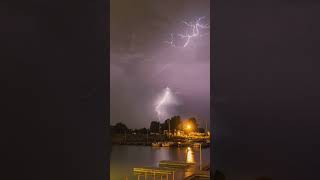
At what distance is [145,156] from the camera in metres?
3.68

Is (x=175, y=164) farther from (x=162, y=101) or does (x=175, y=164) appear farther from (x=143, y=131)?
(x=162, y=101)

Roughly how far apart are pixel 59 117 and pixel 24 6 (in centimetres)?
43

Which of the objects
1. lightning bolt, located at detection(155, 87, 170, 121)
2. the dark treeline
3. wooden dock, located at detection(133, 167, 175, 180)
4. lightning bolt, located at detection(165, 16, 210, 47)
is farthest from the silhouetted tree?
lightning bolt, located at detection(165, 16, 210, 47)

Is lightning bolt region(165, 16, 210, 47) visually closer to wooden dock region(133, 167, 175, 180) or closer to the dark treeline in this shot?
the dark treeline

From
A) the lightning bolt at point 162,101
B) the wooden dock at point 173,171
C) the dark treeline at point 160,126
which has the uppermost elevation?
the lightning bolt at point 162,101

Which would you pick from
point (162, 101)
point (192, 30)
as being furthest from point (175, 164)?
point (192, 30)

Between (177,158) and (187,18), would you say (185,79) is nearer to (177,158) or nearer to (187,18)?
(187,18)

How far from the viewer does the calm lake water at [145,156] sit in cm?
340

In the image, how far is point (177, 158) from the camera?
12.0ft

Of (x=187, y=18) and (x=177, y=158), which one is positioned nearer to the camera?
(x=187, y=18)

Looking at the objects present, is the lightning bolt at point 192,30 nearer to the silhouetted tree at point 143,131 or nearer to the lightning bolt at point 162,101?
the lightning bolt at point 162,101

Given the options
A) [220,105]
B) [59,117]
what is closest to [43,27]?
[59,117]

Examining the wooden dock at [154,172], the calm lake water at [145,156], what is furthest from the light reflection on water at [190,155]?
the wooden dock at [154,172]

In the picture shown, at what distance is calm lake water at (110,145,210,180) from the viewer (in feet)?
11.2
